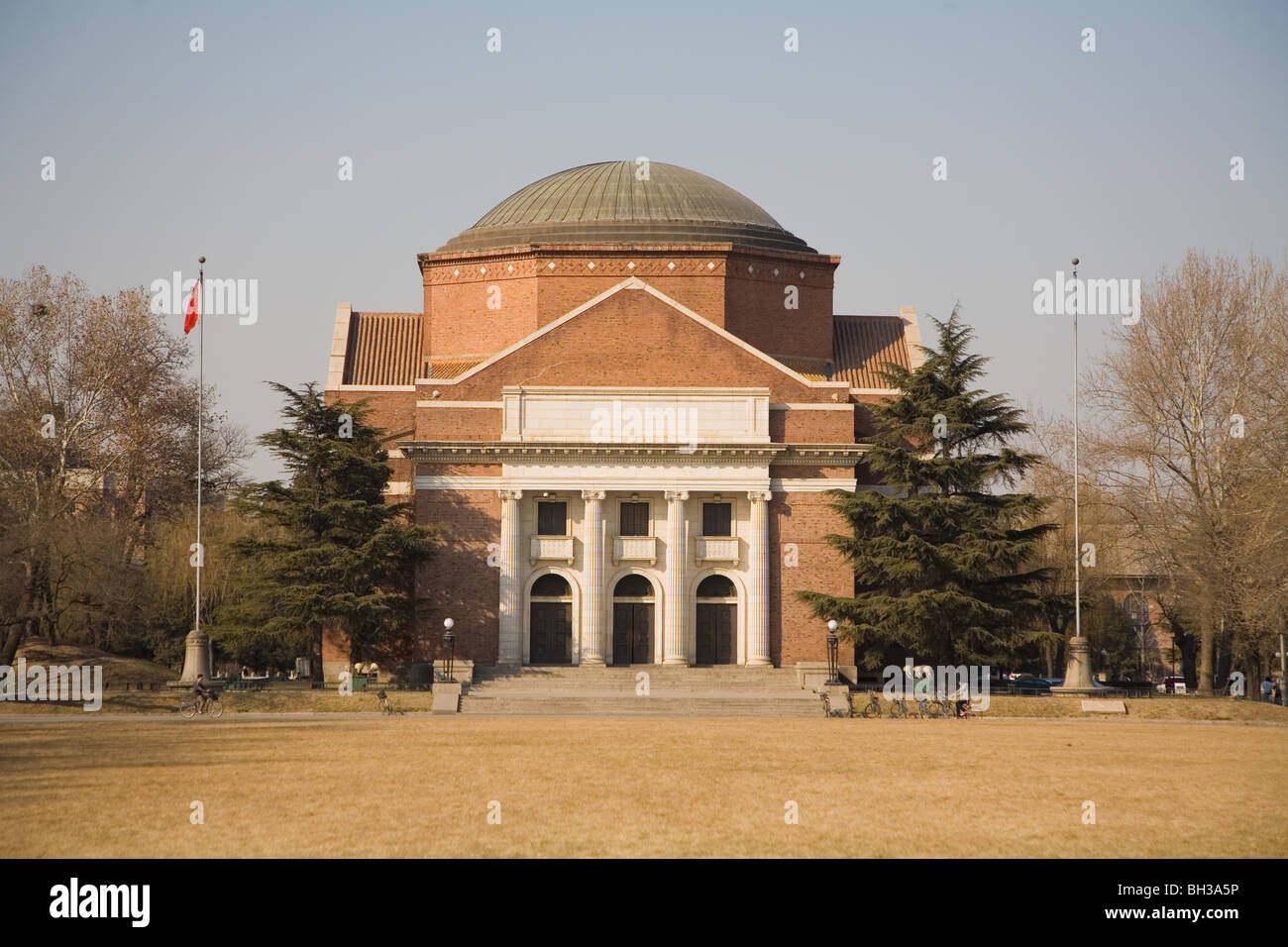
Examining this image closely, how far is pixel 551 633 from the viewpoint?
5981 centimetres

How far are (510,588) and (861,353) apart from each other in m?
19.1

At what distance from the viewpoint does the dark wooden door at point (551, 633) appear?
196 feet

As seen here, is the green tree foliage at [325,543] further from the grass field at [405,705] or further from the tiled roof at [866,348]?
the tiled roof at [866,348]

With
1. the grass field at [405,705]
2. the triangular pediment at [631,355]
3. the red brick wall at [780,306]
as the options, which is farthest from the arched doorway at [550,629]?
the red brick wall at [780,306]

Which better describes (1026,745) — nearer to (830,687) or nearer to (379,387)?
(830,687)

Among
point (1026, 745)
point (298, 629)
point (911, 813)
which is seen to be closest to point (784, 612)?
point (298, 629)

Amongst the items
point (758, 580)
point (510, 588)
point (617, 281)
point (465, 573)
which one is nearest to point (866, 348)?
point (617, 281)

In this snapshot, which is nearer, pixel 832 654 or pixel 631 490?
pixel 832 654

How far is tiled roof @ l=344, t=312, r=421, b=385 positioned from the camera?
65500mm

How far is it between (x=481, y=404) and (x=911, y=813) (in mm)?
38051

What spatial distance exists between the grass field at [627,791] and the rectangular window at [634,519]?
20932mm

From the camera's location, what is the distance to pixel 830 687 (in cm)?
5309

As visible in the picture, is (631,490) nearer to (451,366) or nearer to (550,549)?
(550,549)

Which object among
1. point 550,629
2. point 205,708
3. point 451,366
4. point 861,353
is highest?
point 861,353
